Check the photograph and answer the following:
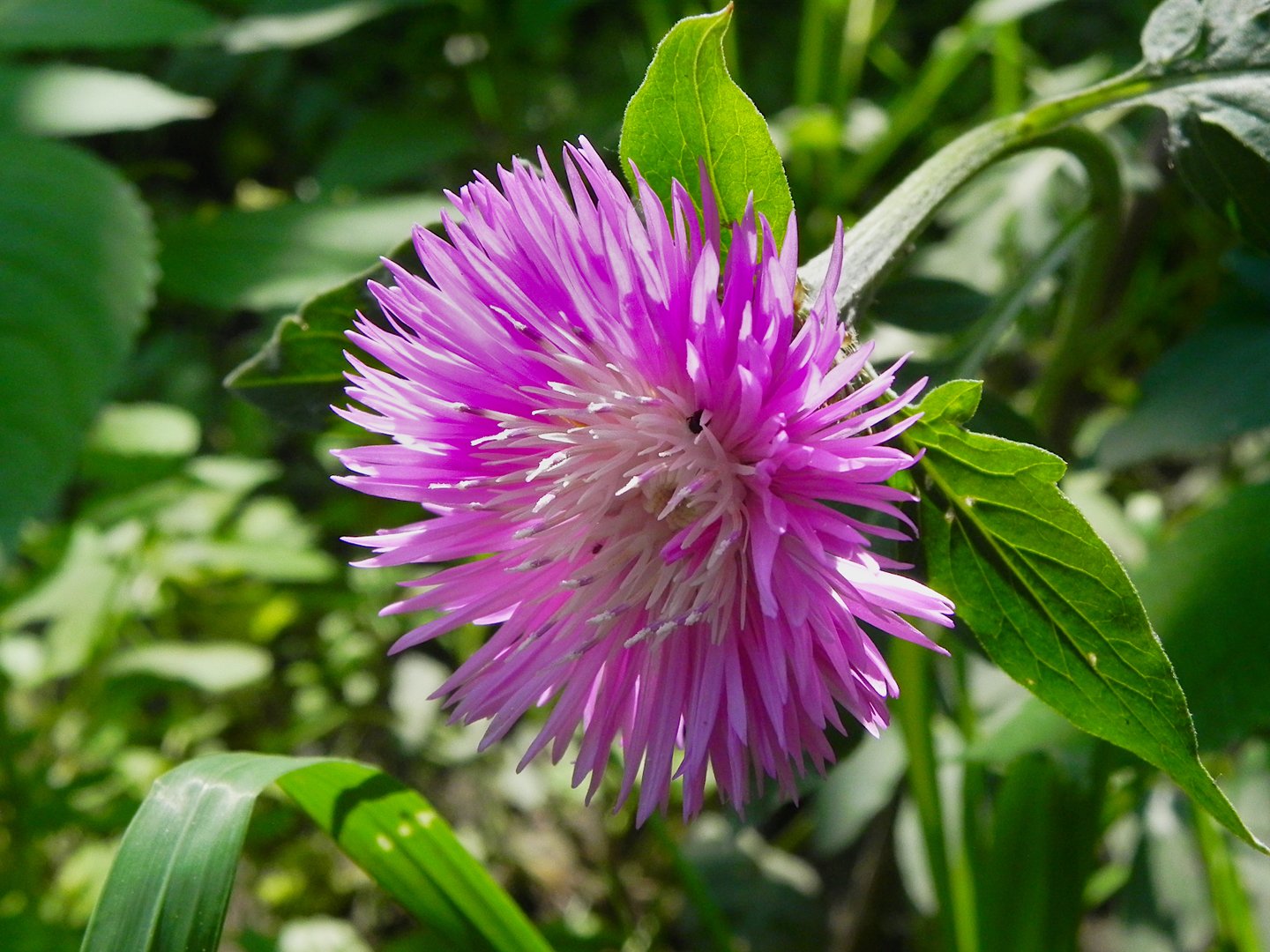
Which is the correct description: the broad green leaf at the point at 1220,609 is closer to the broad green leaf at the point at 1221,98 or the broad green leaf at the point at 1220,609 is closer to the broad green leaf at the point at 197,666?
the broad green leaf at the point at 1221,98

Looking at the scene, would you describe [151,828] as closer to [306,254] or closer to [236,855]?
[236,855]

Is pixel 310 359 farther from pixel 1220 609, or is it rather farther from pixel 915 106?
pixel 915 106

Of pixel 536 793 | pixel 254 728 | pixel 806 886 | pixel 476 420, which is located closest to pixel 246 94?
pixel 254 728

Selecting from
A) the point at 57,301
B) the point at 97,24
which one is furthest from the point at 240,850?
the point at 97,24

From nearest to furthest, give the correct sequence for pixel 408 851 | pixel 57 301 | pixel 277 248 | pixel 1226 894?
1. pixel 408 851
2. pixel 1226 894
3. pixel 57 301
4. pixel 277 248

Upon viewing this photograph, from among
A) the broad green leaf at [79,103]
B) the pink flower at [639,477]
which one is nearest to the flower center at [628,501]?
the pink flower at [639,477]

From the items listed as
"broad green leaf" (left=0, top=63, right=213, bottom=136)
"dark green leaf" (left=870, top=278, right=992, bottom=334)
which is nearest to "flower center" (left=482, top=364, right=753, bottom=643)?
"dark green leaf" (left=870, top=278, right=992, bottom=334)

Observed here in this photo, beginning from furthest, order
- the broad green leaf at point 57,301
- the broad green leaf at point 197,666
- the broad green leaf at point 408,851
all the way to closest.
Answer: the broad green leaf at point 197,666 < the broad green leaf at point 57,301 < the broad green leaf at point 408,851
